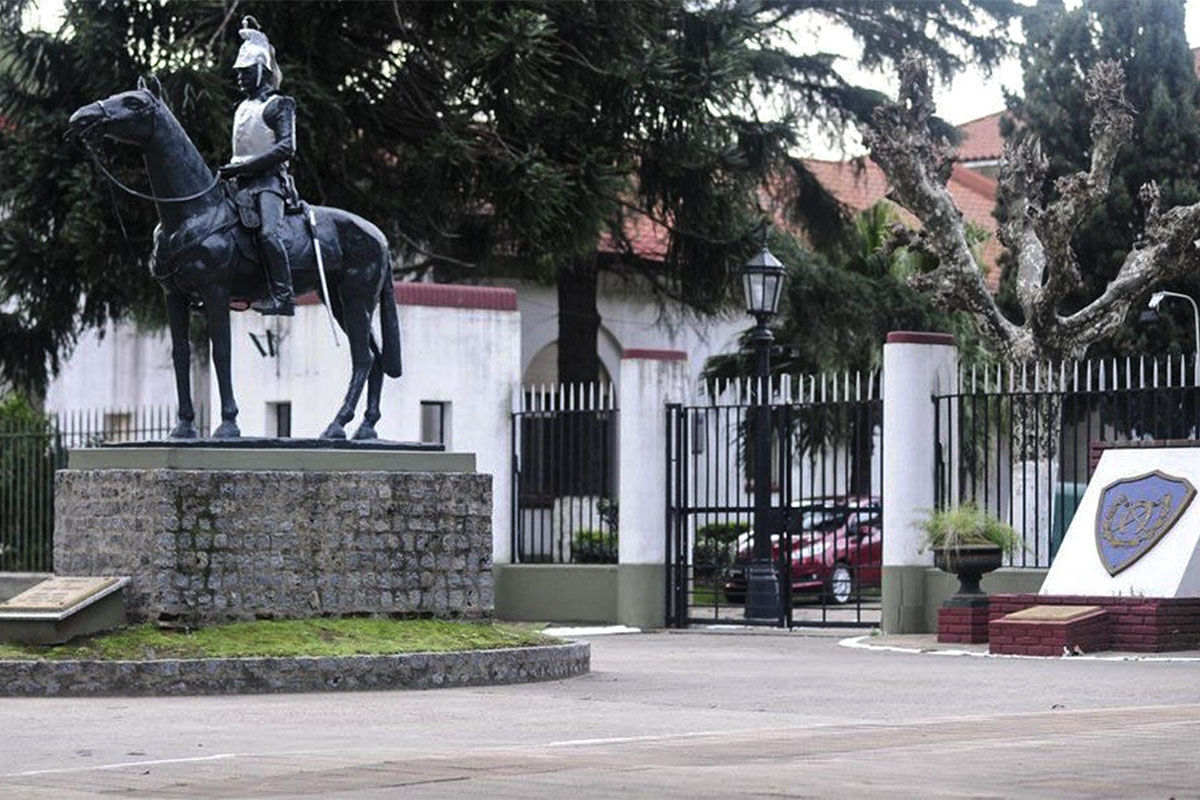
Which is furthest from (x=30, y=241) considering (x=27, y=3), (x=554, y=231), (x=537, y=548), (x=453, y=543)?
(x=453, y=543)

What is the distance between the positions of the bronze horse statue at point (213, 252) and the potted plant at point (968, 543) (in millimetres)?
5767

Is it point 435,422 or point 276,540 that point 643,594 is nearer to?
point 435,422

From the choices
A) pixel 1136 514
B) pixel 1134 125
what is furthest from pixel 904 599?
pixel 1134 125

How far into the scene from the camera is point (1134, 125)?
4312cm

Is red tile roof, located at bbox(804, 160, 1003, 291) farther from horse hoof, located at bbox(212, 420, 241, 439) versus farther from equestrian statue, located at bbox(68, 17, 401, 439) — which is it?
horse hoof, located at bbox(212, 420, 241, 439)

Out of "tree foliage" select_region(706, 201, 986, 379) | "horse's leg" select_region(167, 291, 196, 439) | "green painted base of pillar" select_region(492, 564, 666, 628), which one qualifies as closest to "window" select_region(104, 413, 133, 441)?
"green painted base of pillar" select_region(492, 564, 666, 628)

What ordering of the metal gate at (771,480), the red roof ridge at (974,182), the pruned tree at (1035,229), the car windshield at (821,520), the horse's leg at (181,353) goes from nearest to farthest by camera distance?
the horse's leg at (181,353) < the metal gate at (771,480) < the car windshield at (821,520) < the pruned tree at (1035,229) < the red roof ridge at (974,182)

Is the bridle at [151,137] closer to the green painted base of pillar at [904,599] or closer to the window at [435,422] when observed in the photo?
the green painted base of pillar at [904,599]

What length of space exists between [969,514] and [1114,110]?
11.6 m

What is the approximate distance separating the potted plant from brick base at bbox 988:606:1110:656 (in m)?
1.65

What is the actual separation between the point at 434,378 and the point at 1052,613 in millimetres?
9215

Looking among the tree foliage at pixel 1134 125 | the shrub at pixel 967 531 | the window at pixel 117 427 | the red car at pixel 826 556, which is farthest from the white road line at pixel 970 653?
the tree foliage at pixel 1134 125

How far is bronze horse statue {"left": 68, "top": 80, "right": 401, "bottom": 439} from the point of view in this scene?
16625 mm

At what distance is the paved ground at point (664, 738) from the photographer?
32.3ft
